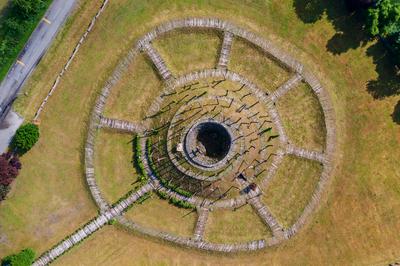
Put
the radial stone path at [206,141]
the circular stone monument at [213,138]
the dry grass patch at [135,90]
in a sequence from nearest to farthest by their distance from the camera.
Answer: the circular stone monument at [213,138], the radial stone path at [206,141], the dry grass patch at [135,90]

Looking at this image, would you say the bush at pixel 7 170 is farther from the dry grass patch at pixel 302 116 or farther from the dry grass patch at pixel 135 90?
the dry grass patch at pixel 302 116

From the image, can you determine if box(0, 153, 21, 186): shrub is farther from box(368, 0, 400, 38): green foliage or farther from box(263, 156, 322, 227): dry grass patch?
box(368, 0, 400, 38): green foliage

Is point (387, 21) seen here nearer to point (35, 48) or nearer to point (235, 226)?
point (235, 226)

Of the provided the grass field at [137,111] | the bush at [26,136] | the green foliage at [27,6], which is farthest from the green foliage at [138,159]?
the green foliage at [27,6]

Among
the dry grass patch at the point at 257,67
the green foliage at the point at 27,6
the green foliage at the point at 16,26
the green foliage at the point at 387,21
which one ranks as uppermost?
the green foliage at the point at 387,21

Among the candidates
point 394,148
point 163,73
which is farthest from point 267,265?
point 163,73

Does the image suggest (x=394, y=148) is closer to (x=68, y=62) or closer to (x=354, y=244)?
(x=354, y=244)

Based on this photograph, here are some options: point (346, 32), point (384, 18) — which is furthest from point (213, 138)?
point (384, 18)
